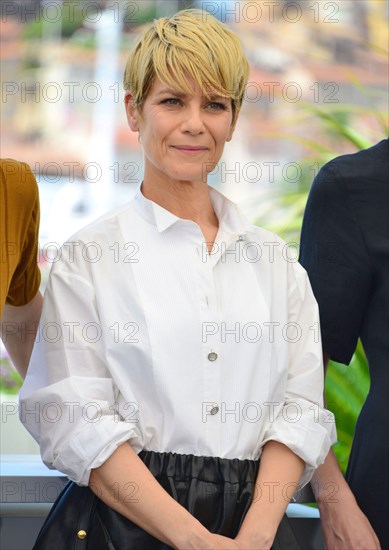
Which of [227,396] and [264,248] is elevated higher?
[264,248]

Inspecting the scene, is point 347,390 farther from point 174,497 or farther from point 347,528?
point 174,497

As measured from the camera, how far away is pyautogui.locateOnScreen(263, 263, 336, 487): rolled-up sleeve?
1.55 metres

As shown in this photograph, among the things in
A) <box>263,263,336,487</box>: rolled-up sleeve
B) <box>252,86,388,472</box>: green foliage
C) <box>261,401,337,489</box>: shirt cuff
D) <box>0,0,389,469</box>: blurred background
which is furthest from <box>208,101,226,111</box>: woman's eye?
<box>0,0,389,469</box>: blurred background

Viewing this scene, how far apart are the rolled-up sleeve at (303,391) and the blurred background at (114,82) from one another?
6.74ft

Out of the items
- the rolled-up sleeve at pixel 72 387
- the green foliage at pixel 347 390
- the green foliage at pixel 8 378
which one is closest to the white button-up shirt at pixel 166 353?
the rolled-up sleeve at pixel 72 387

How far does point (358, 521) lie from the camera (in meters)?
1.62

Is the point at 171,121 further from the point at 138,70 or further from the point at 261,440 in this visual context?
the point at 261,440

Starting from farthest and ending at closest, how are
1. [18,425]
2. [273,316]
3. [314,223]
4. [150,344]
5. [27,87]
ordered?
[27,87] → [18,425] → [314,223] → [273,316] → [150,344]

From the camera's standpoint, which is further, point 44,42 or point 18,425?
point 44,42

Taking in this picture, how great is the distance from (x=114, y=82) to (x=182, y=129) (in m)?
3.32

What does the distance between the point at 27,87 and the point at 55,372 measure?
12.5 feet

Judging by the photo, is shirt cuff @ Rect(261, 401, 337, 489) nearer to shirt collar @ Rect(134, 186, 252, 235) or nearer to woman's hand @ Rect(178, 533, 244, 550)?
woman's hand @ Rect(178, 533, 244, 550)

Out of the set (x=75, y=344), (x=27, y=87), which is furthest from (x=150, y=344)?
(x=27, y=87)

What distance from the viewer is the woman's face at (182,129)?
1523 millimetres
